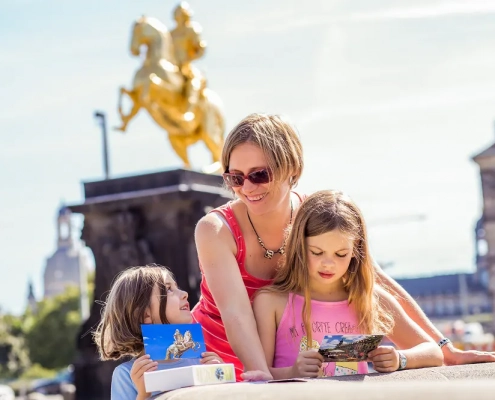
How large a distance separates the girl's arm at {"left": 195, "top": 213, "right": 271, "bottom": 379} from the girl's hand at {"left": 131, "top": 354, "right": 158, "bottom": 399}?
0.35 meters

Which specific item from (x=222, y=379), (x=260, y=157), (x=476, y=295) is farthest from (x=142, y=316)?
(x=476, y=295)

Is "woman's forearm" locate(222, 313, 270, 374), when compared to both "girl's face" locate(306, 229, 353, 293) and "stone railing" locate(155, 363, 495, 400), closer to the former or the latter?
"girl's face" locate(306, 229, 353, 293)

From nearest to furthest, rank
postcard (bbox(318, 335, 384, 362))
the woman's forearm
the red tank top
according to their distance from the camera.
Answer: postcard (bbox(318, 335, 384, 362)) < the woman's forearm < the red tank top

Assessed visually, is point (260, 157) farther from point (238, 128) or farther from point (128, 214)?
point (128, 214)

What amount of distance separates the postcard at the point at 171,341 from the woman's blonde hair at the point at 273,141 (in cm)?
65

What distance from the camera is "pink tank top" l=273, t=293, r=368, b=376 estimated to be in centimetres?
316

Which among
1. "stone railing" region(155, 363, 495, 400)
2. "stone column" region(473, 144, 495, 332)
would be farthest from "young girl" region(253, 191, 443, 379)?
"stone column" region(473, 144, 495, 332)

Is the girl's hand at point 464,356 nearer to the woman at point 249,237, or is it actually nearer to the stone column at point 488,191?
the woman at point 249,237

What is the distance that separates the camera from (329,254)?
312cm

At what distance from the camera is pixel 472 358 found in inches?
125

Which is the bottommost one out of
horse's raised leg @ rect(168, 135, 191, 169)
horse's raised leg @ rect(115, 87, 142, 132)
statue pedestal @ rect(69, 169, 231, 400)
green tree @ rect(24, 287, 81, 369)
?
green tree @ rect(24, 287, 81, 369)

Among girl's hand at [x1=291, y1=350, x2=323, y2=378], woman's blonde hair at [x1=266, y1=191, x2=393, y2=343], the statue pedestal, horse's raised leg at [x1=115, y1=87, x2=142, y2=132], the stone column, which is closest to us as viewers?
girl's hand at [x1=291, y1=350, x2=323, y2=378]

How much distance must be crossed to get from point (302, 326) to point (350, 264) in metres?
0.24

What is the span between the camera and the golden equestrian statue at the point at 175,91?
16.3 m
